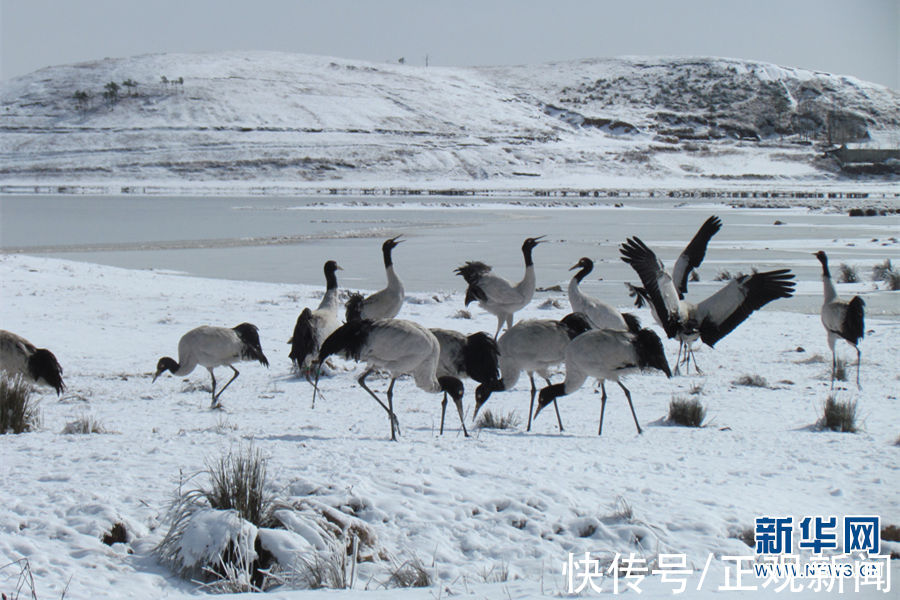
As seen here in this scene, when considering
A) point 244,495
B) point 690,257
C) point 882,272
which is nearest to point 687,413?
point 690,257

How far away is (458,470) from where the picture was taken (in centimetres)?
643

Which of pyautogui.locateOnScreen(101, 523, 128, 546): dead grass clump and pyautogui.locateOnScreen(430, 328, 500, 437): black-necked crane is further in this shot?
pyautogui.locateOnScreen(430, 328, 500, 437): black-necked crane

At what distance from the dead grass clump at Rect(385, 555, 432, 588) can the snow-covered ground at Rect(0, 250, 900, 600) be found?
0.17ft

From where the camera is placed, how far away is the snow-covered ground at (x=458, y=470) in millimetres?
5059

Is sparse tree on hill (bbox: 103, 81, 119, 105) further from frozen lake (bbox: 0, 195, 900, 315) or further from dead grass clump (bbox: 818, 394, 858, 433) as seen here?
dead grass clump (bbox: 818, 394, 858, 433)

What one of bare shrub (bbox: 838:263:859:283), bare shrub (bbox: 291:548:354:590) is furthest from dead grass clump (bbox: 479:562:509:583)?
bare shrub (bbox: 838:263:859:283)

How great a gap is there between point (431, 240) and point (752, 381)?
72.1 feet

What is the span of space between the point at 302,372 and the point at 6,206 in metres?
46.8

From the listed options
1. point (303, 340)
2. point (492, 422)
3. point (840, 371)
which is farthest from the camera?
point (840, 371)

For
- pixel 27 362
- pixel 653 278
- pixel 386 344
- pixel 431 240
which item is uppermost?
pixel 431 240

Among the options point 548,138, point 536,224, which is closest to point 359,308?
point 536,224

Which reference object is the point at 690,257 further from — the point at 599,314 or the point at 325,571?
the point at 325,571

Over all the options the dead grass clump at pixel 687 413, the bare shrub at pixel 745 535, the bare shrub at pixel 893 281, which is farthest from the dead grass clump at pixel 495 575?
the bare shrub at pixel 893 281

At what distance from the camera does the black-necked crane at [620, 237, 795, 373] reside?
1109 centimetres
